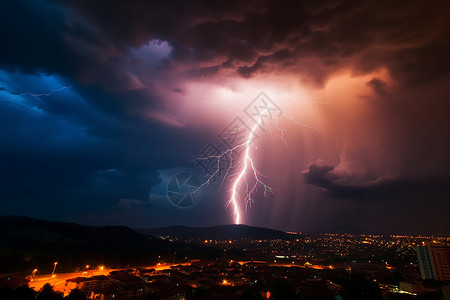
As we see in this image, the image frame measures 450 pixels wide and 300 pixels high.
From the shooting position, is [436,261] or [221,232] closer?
[436,261]

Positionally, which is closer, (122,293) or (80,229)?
(122,293)

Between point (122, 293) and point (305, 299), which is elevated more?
point (305, 299)

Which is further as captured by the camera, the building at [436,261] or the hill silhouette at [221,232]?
the hill silhouette at [221,232]

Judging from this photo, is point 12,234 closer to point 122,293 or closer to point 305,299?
point 122,293

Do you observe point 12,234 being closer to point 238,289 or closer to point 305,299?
point 238,289

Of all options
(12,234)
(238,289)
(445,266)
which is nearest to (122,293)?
(238,289)

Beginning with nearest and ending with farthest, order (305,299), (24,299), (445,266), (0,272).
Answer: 1. (24,299)
2. (305,299)
3. (0,272)
4. (445,266)

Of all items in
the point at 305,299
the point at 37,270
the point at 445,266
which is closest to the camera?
the point at 305,299

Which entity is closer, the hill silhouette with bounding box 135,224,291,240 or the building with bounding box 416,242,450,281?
the building with bounding box 416,242,450,281
